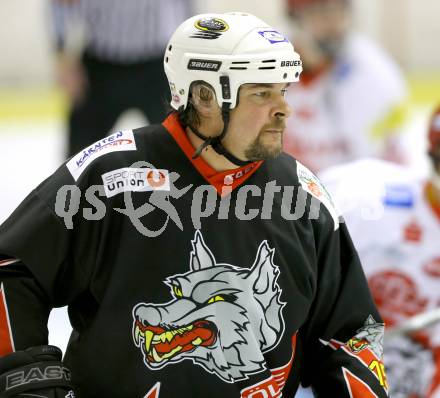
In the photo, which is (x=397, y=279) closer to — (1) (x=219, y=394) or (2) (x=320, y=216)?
(2) (x=320, y=216)

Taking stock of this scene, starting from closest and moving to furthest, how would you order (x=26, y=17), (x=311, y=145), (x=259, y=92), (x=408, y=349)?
1. (x=259, y=92)
2. (x=408, y=349)
3. (x=311, y=145)
4. (x=26, y=17)

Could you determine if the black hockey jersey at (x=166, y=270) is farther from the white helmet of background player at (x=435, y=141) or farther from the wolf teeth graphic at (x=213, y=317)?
the white helmet of background player at (x=435, y=141)

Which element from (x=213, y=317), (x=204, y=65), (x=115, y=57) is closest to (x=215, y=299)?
(x=213, y=317)

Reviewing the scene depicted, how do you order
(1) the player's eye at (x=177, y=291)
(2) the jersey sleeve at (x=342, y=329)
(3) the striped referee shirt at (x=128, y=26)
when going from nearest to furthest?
1. (1) the player's eye at (x=177, y=291)
2. (2) the jersey sleeve at (x=342, y=329)
3. (3) the striped referee shirt at (x=128, y=26)

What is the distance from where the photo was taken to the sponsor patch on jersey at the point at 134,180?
214 cm

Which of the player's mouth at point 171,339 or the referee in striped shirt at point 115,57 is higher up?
the player's mouth at point 171,339

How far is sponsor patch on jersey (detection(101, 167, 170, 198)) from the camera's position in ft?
7.03

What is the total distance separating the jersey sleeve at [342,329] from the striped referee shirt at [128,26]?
3.29 m

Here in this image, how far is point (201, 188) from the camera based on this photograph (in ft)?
7.14

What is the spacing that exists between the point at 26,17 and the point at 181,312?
7828mm

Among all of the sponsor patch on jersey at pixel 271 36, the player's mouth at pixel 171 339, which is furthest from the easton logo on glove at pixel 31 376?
the sponsor patch on jersey at pixel 271 36

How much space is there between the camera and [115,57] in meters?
5.48

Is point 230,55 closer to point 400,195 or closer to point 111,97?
point 400,195

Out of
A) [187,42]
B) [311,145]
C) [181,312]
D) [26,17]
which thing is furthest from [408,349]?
[26,17]
